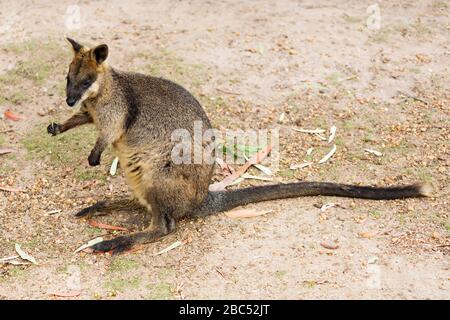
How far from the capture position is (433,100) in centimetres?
604

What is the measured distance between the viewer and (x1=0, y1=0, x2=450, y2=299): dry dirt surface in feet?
13.4

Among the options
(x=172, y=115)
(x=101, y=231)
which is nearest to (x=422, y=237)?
(x=172, y=115)

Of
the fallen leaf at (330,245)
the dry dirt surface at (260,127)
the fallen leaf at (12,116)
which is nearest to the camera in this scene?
the dry dirt surface at (260,127)

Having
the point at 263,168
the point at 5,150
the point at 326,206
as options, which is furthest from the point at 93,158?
the point at 326,206

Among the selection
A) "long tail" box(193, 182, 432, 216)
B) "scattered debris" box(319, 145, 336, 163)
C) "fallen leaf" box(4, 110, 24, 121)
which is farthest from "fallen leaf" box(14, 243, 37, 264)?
"scattered debris" box(319, 145, 336, 163)

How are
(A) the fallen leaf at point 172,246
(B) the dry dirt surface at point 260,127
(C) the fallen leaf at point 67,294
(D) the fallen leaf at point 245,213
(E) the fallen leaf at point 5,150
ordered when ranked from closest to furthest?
(C) the fallen leaf at point 67,294, (B) the dry dirt surface at point 260,127, (A) the fallen leaf at point 172,246, (D) the fallen leaf at point 245,213, (E) the fallen leaf at point 5,150

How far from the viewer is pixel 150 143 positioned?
4547 millimetres

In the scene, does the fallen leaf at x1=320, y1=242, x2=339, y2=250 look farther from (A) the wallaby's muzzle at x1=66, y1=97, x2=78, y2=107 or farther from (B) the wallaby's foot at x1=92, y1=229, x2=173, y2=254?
(A) the wallaby's muzzle at x1=66, y1=97, x2=78, y2=107

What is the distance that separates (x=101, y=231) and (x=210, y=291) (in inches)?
42.9

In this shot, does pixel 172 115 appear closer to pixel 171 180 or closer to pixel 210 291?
pixel 171 180

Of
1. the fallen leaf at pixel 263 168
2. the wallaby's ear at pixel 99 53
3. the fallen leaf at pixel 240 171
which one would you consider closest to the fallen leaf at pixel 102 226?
the fallen leaf at pixel 240 171

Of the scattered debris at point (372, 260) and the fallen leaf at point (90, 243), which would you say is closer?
the scattered debris at point (372, 260)

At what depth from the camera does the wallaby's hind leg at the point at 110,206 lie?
4.79 m

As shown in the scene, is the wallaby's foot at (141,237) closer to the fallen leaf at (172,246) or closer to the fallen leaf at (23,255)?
the fallen leaf at (172,246)
